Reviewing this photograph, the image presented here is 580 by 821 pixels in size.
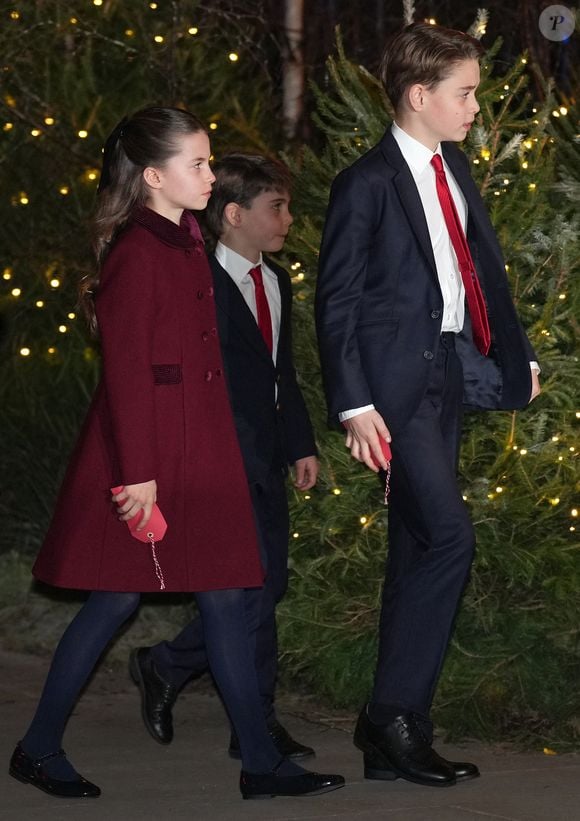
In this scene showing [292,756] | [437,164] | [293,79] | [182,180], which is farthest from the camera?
[293,79]

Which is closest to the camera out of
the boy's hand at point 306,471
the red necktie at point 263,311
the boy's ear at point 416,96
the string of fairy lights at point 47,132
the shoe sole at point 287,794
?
the shoe sole at point 287,794

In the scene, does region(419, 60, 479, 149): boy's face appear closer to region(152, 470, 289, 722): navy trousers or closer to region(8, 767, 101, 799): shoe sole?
region(152, 470, 289, 722): navy trousers

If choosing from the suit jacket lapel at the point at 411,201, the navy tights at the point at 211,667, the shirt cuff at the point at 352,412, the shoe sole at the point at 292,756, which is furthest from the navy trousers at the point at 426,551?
the shoe sole at the point at 292,756

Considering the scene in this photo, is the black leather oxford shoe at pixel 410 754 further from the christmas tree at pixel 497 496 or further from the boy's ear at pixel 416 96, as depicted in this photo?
the boy's ear at pixel 416 96

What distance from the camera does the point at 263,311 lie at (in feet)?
Answer: 17.6

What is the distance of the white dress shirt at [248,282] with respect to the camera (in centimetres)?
539

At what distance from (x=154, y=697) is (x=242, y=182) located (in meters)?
1.68

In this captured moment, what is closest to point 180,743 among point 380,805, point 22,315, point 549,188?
point 380,805

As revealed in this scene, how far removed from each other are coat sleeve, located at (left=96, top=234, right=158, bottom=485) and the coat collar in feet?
0.33

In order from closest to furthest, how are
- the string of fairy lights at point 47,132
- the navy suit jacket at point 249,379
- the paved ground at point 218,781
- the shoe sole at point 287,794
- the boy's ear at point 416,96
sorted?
1. the paved ground at point 218,781
2. the shoe sole at point 287,794
3. the boy's ear at point 416,96
4. the navy suit jacket at point 249,379
5. the string of fairy lights at point 47,132

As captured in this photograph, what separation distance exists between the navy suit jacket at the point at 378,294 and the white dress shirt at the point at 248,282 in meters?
0.67

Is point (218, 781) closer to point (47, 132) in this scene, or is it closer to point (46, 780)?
point (46, 780)

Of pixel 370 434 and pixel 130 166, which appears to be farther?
pixel 130 166

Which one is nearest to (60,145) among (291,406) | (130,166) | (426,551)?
(291,406)
